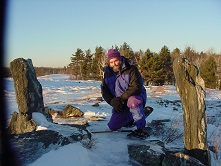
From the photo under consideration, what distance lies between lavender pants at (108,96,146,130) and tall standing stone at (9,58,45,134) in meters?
1.53

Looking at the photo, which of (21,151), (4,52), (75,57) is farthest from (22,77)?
(75,57)

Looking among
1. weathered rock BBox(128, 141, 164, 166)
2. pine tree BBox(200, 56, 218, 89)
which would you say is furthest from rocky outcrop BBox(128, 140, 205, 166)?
pine tree BBox(200, 56, 218, 89)

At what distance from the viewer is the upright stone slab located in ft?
13.1

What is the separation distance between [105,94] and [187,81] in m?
1.75

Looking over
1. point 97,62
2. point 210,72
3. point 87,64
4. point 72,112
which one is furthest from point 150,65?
point 72,112

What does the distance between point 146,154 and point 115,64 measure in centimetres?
185

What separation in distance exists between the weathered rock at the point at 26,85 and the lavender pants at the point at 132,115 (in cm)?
153

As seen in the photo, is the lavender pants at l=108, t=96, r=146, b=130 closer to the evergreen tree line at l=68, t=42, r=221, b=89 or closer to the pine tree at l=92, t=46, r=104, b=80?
the evergreen tree line at l=68, t=42, r=221, b=89

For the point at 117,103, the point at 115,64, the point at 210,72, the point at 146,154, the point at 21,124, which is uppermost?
the point at 115,64

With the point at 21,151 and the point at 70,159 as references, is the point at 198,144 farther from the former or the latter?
the point at 21,151

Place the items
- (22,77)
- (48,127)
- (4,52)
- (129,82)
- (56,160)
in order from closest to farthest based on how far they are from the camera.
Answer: (56,160) < (48,127) < (129,82) < (22,77) < (4,52)

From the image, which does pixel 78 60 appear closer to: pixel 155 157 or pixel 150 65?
pixel 150 65

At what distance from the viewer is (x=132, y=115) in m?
5.09

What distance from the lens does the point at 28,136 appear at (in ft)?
12.6
